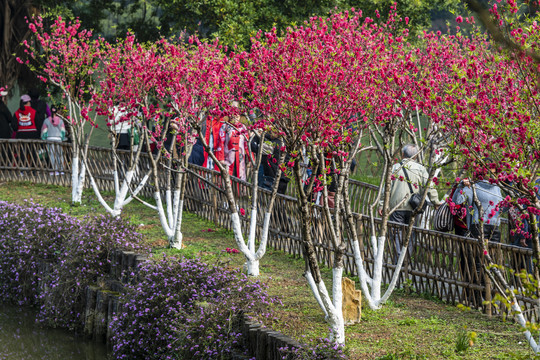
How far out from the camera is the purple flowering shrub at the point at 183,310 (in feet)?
25.3

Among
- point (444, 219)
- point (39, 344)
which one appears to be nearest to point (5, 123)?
point (39, 344)

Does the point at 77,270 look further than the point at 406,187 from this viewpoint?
Yes

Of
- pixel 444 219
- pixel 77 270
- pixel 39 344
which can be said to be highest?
pixel 444 219

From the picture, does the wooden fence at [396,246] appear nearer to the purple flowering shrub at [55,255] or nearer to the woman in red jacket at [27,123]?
the purple flowering shrub at [55,255]

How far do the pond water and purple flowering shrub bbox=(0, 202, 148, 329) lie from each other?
0.20 metres

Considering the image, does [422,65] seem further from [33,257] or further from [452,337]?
[33,257]

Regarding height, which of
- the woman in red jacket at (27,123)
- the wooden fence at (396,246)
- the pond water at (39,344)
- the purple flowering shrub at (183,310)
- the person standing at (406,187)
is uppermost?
the woman in red jacket at (27,123)

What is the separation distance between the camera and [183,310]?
26.7 feet

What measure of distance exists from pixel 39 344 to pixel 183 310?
10.7 ft

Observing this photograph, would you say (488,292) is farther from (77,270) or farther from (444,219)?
(77,270)

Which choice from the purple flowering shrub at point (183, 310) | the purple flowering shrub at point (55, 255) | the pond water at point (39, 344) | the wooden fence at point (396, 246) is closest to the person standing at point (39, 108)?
the wooden fence at point (396, 246)

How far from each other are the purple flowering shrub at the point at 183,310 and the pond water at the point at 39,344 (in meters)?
0.59

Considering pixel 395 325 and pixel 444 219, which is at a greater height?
pixel 444 219

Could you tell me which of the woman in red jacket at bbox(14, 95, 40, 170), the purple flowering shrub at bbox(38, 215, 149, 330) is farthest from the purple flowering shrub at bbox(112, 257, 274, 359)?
the woman in red jacket at bbox(14, 95, 40, 170)
